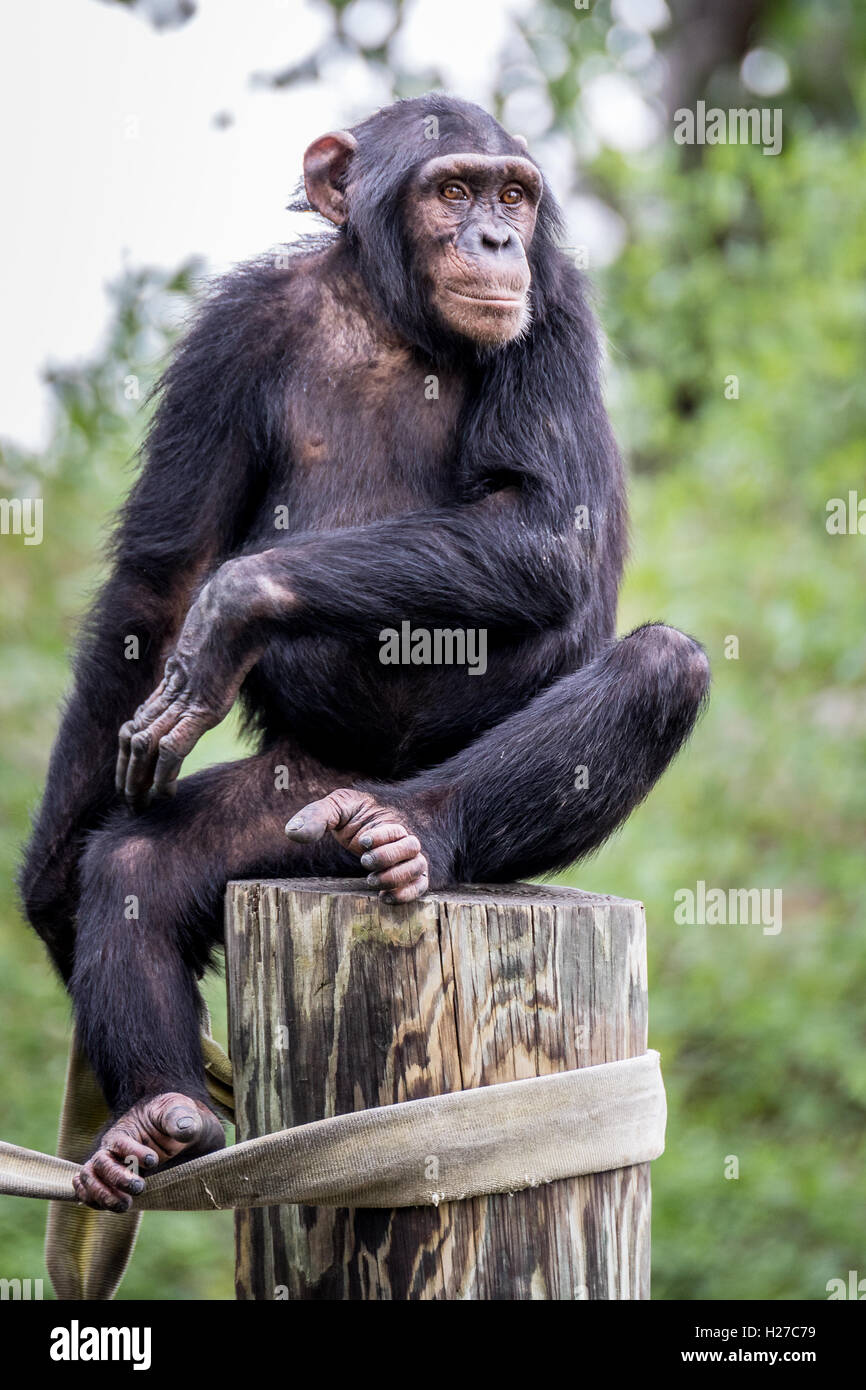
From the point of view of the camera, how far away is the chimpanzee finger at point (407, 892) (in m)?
2.85

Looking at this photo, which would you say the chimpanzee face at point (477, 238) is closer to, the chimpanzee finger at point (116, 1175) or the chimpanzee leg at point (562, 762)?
the chimpanzee leg at point (562, 762)

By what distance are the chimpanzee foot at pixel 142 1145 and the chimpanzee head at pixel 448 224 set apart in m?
1.78

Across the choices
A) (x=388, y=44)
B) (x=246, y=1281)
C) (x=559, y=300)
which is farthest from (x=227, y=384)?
(x=388, y=44)

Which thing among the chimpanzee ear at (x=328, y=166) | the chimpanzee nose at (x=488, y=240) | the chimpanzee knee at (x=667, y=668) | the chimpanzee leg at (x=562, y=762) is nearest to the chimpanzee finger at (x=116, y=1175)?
the chimpanzee leg at (x=562, y=762)

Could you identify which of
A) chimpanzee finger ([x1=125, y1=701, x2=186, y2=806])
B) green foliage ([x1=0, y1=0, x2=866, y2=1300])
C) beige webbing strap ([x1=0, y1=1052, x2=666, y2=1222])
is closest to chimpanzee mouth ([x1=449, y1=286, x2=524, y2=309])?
chimpanzee finger ([x1=125, y1=701, x2=186, y2=806])

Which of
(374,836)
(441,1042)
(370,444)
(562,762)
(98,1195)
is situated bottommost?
(98,1195)

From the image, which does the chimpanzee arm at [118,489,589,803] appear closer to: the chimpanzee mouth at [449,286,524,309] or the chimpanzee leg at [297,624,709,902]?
the chimpanzee leg at [297,624,709,902]

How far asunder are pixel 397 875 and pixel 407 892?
0.04 metres

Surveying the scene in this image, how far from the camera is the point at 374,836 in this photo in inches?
115

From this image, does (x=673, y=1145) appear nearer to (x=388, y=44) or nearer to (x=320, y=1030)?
(x=320, y=1030)

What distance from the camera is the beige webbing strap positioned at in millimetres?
2719

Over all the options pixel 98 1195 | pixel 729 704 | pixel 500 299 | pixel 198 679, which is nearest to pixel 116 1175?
pixel 98 1195

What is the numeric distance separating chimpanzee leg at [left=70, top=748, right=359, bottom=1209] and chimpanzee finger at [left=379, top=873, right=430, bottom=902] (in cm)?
51

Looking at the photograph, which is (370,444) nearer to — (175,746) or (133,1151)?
(175,746)
